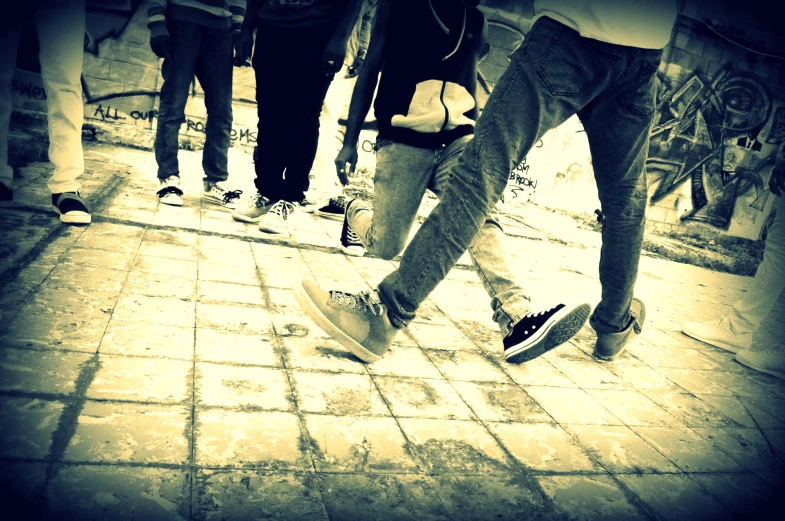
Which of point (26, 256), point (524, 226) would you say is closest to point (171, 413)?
point (26, 256)

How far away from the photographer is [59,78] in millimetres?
3338

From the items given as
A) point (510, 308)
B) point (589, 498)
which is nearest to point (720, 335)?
point (510, 308)

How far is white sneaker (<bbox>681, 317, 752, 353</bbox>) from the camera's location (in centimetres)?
345

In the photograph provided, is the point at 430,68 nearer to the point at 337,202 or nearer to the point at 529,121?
the point at 529,121

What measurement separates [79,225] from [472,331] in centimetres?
238

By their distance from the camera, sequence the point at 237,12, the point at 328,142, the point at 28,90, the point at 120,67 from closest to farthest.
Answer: the point at 237,12 → the point at 328,142 → the point at 28,90 → the point at 120,67

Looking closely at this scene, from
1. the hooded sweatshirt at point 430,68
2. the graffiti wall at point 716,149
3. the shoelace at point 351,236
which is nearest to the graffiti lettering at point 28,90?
the shoelace at point 351,236

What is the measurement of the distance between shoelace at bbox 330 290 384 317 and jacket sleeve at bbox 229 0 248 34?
3.24 m

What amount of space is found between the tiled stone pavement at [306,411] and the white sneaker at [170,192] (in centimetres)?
84

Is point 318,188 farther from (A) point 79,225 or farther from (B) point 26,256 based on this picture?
(B) point 26,256

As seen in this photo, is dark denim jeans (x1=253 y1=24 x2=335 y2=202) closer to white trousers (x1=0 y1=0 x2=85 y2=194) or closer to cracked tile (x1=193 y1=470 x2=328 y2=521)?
white trousers (x1=0 y1=0 x2=85 y2=194)

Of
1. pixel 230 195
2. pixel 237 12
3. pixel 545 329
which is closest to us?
pixel 545 329

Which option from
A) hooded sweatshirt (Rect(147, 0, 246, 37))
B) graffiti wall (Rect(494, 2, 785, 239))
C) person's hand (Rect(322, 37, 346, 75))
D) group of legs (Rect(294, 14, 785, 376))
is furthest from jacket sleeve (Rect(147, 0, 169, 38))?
graffiti wall (Rect(494, 2, 785, 239))

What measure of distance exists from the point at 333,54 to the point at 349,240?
1317 millimetres
